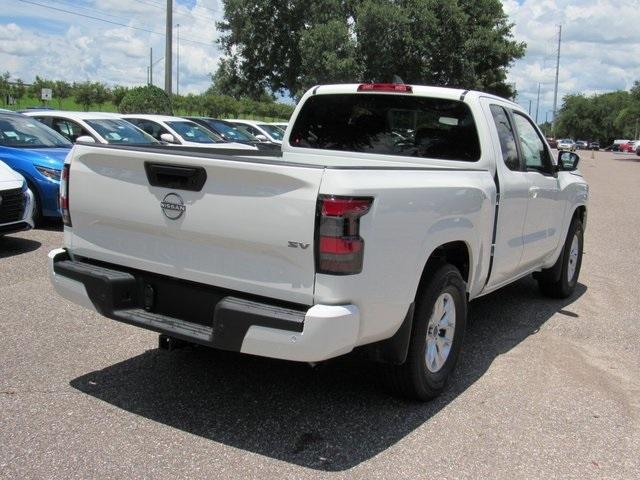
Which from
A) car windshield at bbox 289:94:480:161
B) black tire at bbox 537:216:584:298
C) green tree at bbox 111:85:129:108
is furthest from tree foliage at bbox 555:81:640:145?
car windshield at bbox 289:94:480:161

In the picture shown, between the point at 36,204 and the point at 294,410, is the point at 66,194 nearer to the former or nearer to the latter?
the point at 294,410

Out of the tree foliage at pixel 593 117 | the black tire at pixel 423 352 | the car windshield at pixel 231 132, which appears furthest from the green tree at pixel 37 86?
the tree foliage at pixel 593 117

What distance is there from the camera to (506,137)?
17.1ft

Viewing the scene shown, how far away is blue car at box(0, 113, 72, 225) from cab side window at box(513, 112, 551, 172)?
6423mm

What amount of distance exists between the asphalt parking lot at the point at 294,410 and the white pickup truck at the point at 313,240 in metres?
0.42

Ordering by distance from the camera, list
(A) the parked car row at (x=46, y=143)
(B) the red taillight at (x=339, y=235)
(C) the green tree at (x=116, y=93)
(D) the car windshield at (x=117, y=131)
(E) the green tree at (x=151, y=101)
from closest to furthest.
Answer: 1. (B) the red taillight at (x=339, y=235)
2. (A) the parked car row at (x=46, y=143)
3. (D) the car windshield at (x=117, y=131)
4. (E) the green tree at (x=151, y=101)
5. (C) the green tree at (x=116, y=93)

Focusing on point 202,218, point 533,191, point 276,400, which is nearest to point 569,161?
point 533,191

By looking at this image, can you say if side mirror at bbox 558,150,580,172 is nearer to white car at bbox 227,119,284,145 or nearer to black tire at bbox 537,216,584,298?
black tire at bbox 537,216,584,298

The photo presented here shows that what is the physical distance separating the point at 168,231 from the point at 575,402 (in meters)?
2.79

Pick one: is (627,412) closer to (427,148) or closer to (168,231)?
(427,148)

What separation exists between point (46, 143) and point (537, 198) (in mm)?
7691

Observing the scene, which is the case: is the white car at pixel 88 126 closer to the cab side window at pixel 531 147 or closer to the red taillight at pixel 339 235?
the cab side window at pixel 531 147

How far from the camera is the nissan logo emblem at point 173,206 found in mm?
3568

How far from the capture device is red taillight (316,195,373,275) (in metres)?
3.17
